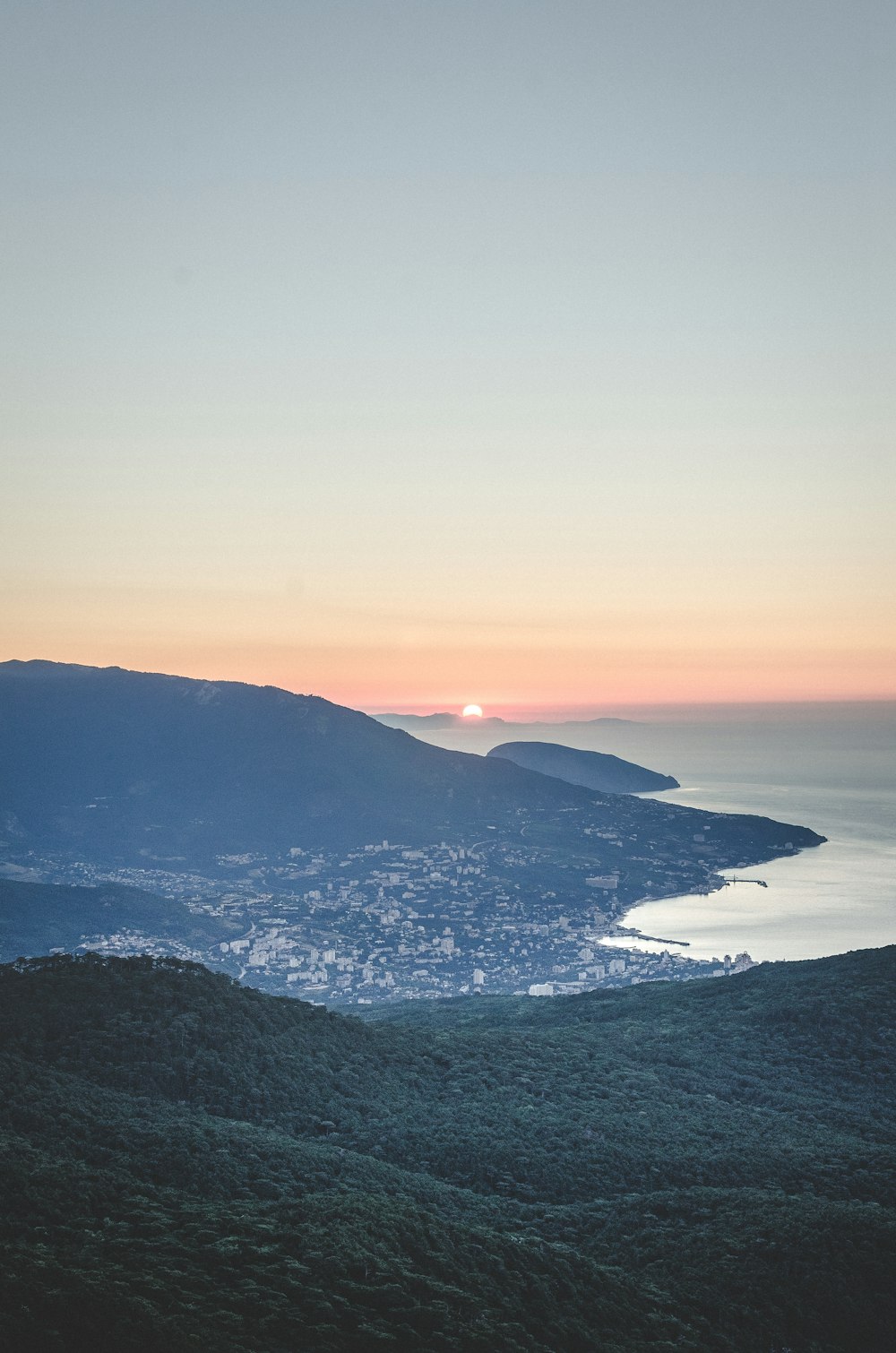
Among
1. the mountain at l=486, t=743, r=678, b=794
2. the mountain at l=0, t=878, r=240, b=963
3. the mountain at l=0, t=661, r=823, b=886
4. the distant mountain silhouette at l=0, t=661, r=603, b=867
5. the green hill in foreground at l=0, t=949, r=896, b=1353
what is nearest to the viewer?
the green hill in foreground at l=0, t=949, r=896, b=1353

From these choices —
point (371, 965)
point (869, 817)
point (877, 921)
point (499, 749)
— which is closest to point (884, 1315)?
point (371, 965)

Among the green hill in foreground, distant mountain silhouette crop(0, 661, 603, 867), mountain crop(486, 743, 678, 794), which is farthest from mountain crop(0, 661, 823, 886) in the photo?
the green hill in foreground

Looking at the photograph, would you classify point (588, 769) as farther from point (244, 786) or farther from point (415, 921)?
point (415, 921)

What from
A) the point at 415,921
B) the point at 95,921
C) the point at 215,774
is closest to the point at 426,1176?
the point at 95,921

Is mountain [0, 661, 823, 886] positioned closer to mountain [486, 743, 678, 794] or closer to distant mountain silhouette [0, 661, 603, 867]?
distant mountain silhouette [0, 661, 603, 867]

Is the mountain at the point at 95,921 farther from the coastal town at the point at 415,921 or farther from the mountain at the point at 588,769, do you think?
the mountain at the point at 588,769

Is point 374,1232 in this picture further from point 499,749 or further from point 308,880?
point 499,749
